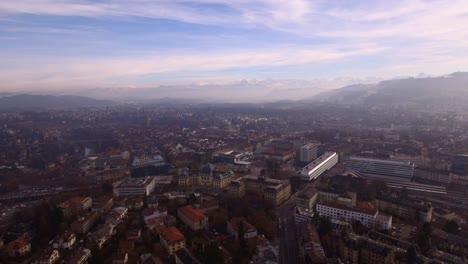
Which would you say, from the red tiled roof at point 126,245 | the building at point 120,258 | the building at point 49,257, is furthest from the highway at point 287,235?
the building at point 49,257

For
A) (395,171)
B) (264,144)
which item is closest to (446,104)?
(264,144)

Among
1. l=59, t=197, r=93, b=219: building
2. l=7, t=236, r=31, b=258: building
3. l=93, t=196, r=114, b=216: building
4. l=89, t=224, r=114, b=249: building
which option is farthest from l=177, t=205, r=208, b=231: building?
l=7, t=236, r=31, b=258: building

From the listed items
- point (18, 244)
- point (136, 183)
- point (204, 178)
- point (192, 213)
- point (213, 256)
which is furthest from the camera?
point (204, 178)

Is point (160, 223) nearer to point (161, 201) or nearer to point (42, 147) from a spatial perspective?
point (161, 201)

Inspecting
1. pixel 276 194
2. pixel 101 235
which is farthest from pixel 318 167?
pixel 101 235

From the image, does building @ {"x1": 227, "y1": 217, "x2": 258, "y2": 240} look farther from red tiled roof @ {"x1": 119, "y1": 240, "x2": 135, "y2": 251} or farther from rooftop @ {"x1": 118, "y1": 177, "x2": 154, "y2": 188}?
rooftop @ {"x1": 118, "y1": 177, "x2": 154, "y2": 188}

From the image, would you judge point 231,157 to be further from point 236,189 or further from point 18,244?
point 18,244
